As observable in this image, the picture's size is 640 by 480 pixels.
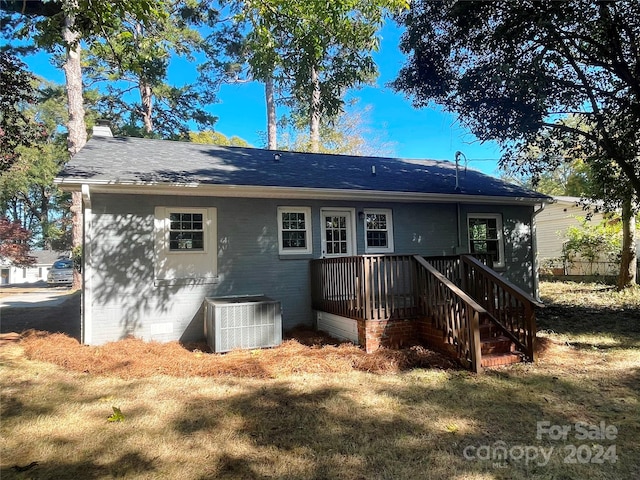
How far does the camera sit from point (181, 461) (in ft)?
10.5

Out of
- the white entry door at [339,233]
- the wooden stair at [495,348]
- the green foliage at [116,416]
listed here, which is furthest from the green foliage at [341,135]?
the green foliage at [116,416]

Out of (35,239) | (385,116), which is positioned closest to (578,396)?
(385,116)

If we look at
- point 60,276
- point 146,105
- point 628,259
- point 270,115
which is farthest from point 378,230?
point 60,276

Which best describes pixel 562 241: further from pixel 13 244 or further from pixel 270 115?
pixel 13 244

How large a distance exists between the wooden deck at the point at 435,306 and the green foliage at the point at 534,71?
3634 mm

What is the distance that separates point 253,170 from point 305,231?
1.84 m

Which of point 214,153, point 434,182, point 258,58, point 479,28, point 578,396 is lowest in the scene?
point 578,396

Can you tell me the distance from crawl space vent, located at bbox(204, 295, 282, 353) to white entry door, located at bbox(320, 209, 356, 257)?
2262 millimetres

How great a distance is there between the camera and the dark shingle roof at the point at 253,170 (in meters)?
7.27

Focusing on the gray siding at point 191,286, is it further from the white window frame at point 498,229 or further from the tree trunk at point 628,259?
the tree trunk at point 628,259

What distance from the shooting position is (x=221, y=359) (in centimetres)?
602

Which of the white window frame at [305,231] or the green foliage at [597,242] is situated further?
the green foliage at [597,242]

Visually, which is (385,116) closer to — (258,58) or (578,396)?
(258,58)

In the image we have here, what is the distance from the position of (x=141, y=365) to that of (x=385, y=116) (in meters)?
26.1
